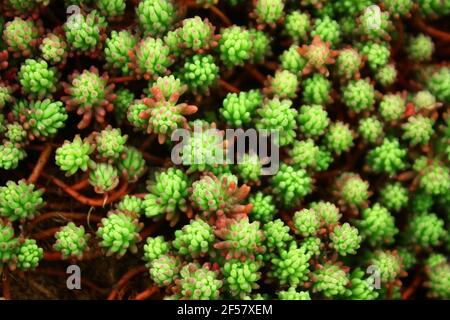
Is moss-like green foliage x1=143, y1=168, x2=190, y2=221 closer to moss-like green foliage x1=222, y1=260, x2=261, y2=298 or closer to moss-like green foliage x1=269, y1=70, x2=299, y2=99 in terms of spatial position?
moss-like green foliage x1=222, y1=260, x2=261, y2=298

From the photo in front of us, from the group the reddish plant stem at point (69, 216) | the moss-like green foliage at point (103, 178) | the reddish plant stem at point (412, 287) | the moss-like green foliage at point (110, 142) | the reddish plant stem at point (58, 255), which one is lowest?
the reddish plant stem at point (412, 287)

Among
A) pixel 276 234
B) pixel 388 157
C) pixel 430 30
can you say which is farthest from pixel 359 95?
pixel 276 234

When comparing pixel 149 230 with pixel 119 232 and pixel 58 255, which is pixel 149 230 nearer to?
pixel 119 232

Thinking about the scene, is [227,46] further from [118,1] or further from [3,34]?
[3,34]

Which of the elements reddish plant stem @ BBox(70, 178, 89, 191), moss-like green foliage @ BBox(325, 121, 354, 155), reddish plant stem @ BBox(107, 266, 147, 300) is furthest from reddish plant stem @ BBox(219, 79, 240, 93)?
reddish plant stem @ BBox(107, 266, 147, 300)

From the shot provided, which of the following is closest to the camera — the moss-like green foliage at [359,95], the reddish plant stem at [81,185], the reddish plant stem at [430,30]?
the reddish plant stem at [81,185]

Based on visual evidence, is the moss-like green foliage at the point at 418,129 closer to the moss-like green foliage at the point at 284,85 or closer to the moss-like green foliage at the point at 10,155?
the moss-like green foliage at the point at 284,85

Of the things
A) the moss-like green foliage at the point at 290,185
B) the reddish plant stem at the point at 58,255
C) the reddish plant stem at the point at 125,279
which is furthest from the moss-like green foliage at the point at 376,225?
the reddish plant stem at the point at 58,255
